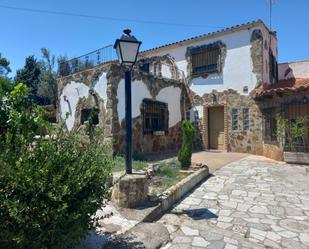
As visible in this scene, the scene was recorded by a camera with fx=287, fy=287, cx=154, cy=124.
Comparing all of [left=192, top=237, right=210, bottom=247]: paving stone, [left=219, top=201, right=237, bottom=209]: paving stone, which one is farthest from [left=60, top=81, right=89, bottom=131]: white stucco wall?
[left=192, top=237, right=210, bottom=247]: paving stone

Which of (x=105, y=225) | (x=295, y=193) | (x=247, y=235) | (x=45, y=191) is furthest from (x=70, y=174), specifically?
(x=295, y=193)

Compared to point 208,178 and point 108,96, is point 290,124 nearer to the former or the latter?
point 208,178

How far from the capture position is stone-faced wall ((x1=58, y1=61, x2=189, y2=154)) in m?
10.2

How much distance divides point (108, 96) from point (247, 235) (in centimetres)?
710

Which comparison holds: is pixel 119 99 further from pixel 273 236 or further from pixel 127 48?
pixel 273 236

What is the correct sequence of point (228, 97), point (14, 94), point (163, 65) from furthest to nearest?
point (163, 65), point (228, 97), point (14, 94)

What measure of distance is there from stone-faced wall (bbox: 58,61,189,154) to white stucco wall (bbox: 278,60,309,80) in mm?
5847

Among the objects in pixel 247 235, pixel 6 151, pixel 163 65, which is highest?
pixel 163 65

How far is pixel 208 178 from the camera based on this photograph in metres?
7.93

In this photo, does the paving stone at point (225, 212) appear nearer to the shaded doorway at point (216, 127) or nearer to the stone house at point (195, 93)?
the stone house at point (195, 93)

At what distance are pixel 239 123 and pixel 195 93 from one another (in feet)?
8.49

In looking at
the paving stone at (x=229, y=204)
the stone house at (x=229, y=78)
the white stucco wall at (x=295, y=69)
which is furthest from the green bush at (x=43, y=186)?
the white stucco wall at (x=295, y=69)

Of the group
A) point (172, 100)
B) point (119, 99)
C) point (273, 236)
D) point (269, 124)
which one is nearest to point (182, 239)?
point (273, 236)

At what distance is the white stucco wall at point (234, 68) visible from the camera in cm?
1233
